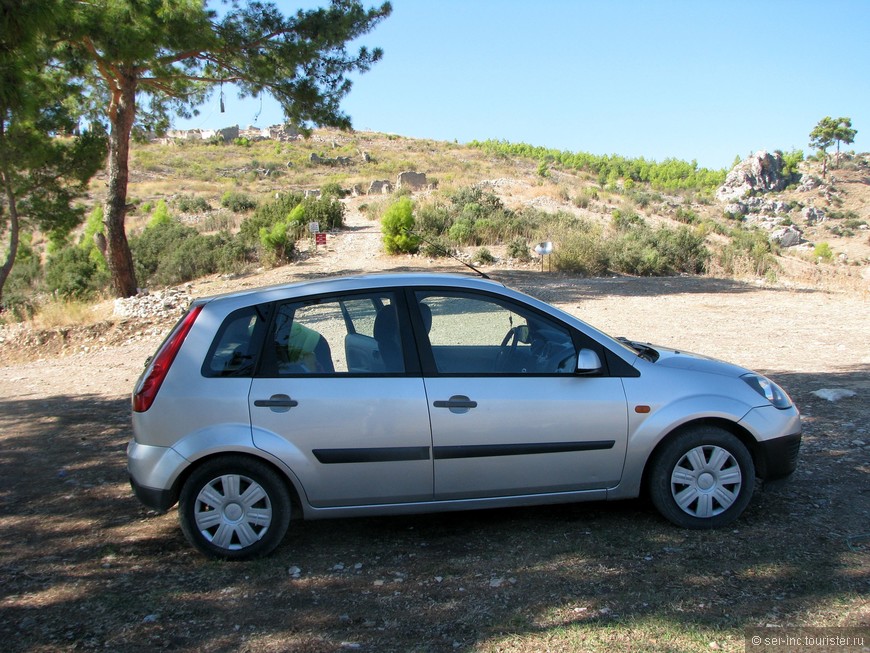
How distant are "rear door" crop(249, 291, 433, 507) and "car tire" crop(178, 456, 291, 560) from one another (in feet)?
0.53

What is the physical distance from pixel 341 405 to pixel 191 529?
3.44 ft

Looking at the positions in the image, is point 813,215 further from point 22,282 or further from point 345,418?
point 345,418

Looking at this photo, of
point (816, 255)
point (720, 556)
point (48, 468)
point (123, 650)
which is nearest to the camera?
point (123, 650)

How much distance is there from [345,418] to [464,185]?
130 ft

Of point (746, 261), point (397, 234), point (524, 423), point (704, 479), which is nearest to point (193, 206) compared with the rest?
point (397, 234)

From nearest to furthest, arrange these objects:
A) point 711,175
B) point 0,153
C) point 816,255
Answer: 1. point 0,153
2. point 816,255
3. point 711,175

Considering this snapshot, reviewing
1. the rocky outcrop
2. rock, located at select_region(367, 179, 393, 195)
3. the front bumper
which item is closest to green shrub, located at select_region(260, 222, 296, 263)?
the front bumper

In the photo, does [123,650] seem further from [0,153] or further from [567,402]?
[0,153]

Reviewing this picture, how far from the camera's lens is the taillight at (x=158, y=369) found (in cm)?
413

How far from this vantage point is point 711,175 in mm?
74500

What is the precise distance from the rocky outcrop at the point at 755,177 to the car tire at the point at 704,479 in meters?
63.0

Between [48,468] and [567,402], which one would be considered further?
[48,468]

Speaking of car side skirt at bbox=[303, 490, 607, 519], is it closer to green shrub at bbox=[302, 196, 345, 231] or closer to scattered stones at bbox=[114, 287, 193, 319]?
scattered stones at bbox=[114, 287, 193, 319]

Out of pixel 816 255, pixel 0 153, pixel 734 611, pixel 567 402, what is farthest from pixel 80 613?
pixel 816 255
